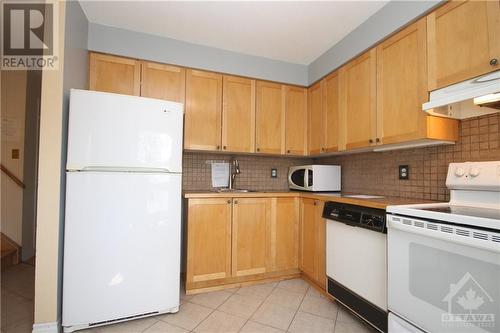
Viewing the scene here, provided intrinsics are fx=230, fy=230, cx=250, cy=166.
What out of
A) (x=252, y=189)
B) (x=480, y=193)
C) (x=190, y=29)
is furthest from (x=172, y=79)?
(x=480, y=193)

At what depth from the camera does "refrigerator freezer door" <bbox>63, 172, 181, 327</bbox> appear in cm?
150

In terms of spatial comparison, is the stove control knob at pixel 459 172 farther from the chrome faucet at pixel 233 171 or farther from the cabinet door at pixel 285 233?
the chrome faucet at pixel 233 171

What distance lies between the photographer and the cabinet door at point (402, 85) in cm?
152

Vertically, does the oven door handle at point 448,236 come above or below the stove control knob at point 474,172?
below

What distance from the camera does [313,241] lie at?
2168mm

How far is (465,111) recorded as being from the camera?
4.97 feet

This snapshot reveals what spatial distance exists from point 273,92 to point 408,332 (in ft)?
7.55

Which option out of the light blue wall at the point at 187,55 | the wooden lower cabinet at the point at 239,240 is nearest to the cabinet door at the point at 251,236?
the wooden lower cabinet at the point at 239,240

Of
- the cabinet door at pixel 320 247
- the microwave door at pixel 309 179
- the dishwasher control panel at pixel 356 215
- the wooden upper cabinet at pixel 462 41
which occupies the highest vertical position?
the wooden upper cabinet at pixel 462 41

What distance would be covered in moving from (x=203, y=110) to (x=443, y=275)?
85.8 inches

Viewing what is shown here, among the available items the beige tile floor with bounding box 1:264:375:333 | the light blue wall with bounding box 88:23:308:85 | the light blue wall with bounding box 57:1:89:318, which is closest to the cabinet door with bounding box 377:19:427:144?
the light blue wall with bounding box 88:23:308:85

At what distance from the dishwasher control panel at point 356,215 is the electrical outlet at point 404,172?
602mm

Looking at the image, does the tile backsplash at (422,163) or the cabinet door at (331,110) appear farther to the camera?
the cabinet door at (331,110)

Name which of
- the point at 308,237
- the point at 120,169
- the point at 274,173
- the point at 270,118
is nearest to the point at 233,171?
the point at 274,173
